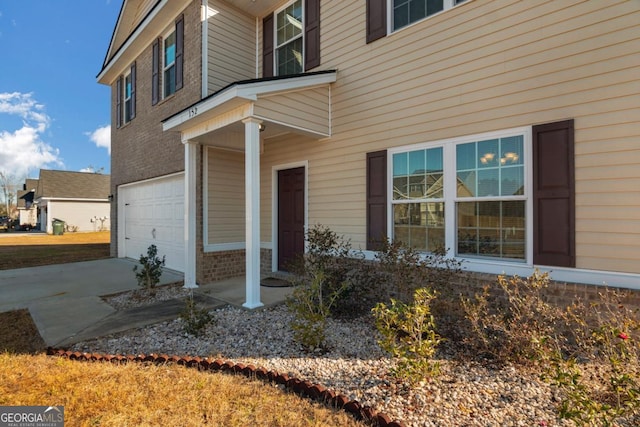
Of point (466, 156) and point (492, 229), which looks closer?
point (492, 229)

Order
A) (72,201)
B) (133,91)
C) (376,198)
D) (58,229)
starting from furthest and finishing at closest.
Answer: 1. (72,201)
2. (58,229)
3. (133,91)
4. (376,198)

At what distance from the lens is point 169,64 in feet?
27.7

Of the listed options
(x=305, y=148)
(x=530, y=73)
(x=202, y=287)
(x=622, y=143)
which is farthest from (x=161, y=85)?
(x=622, y=143)

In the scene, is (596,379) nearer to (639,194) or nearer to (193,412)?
(639,194)

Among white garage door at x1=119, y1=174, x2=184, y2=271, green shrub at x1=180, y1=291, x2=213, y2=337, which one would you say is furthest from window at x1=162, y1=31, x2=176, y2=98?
green shrub at x1=180, y1=291, x2=213, y2=337

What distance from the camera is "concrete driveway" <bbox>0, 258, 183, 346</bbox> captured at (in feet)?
14.9

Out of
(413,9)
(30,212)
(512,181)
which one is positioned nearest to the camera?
(512,181)

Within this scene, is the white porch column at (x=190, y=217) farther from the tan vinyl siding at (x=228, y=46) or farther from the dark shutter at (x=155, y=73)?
the dark shutter at (x=155, y=73)

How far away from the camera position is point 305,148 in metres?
6.71

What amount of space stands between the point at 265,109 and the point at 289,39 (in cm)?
300

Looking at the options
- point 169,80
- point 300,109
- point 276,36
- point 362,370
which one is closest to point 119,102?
point 169,80

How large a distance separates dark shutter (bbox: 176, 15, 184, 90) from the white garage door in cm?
231

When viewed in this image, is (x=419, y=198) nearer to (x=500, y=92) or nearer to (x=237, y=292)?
(x=500, y=92)

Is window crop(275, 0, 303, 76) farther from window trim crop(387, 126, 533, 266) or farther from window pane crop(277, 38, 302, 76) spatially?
window trim crop(387, 126, 533, 266)
